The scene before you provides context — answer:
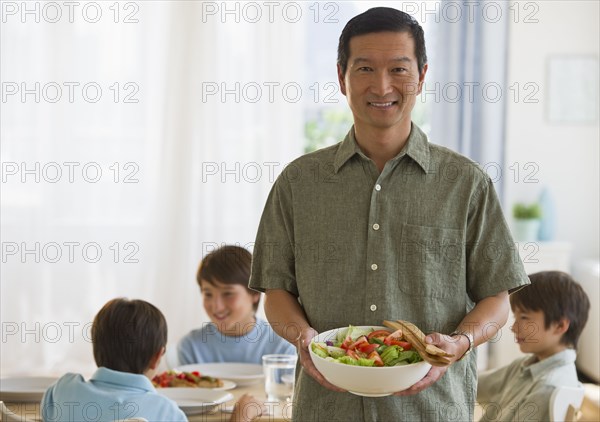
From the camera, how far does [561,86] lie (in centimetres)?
509

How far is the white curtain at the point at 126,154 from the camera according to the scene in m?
5.05

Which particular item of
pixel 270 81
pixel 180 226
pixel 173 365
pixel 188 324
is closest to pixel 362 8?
pixel 270 81

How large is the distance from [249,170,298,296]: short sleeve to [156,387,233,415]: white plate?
63cm

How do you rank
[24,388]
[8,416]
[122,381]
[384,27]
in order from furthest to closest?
1. [24,388]
2. [122,381]
3. [8,416]
4. [384,27]

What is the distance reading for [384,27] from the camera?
1681 mm

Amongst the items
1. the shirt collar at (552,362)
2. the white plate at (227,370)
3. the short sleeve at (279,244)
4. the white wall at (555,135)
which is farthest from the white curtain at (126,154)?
the short sleeve at (279,244)

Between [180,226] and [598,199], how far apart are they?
7.88ft

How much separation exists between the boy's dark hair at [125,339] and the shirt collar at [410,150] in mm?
773

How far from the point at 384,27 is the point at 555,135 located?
145 inches

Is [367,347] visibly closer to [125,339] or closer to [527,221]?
[125,339]

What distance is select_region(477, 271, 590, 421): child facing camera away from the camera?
100 inches

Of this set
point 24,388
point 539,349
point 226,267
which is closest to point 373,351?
point 539,349

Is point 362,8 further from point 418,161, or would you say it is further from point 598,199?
point 418,161

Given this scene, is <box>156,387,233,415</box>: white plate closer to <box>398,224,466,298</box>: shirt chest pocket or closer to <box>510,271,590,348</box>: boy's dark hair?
<box>398,224,466,298</box>: shirt chest pocket
